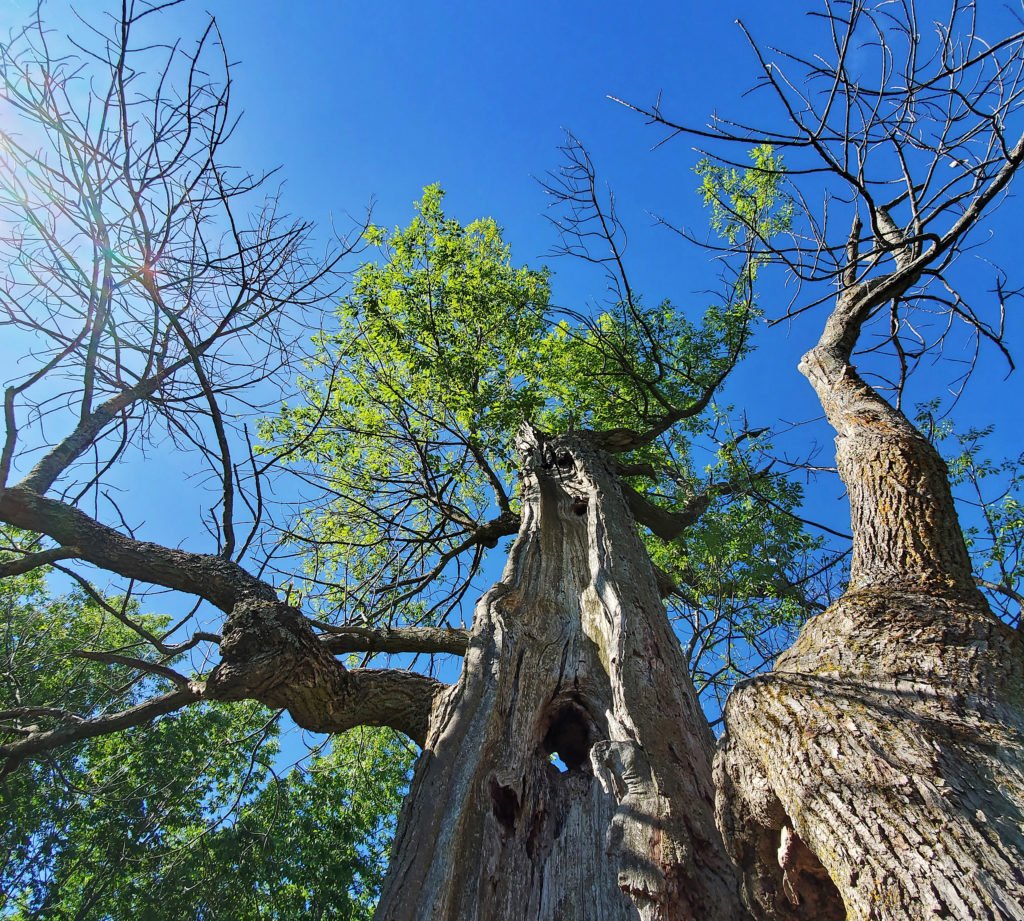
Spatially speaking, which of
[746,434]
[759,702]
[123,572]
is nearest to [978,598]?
[759,702]

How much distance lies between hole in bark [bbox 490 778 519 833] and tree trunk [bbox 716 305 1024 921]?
2.90 ft

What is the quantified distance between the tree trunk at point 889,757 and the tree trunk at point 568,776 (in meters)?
0.33

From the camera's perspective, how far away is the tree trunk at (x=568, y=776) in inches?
72.6

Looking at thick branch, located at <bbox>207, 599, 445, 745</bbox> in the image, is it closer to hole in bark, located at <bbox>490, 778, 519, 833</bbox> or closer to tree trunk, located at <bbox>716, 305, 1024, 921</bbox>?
hole in bark, located at <bbox>490, 778, 519, 833</bbox>

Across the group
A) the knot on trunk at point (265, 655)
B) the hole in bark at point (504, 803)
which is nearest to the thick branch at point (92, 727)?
the knot on trunk at point (265, 655)

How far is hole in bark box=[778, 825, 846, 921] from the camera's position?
1.44 m

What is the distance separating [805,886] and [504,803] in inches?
43.3

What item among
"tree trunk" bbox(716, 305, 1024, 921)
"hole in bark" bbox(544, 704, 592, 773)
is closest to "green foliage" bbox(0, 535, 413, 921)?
"hole in bark" bbox(544, 704, 592, 773)

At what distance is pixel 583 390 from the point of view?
315 inches

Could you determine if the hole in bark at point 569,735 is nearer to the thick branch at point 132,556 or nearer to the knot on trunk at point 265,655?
A: the knot on trunk at point 265,655

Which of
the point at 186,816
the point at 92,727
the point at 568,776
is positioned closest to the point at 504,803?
the point at 568,776

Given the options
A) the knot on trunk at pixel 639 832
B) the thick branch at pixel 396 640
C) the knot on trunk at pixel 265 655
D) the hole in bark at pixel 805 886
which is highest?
the thick branch at pixel 396 640

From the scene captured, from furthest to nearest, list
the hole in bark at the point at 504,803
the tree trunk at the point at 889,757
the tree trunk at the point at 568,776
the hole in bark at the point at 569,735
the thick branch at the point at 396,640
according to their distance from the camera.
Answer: the thick branch at the point at 396,640 < the hole in bark at the point at 569,735 < the hole in bark at the point at 504,803 < the tree trunk at the point at 568,776 < the tree trunk at the point at 889,757

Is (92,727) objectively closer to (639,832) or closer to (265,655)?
(265,655)
